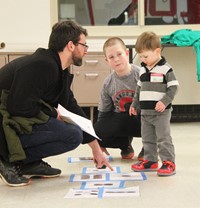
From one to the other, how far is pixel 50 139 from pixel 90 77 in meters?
2.04

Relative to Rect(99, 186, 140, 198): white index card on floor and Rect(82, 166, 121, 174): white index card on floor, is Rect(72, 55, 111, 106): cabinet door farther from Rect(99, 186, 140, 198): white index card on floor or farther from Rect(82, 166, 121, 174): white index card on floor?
Rect(99, 186, 140, 198): white index card on floor

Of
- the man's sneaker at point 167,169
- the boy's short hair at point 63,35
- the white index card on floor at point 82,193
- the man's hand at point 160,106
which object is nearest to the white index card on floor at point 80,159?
the man's sneaker at point 167,169

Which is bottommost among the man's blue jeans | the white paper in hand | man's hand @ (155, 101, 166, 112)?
the man's blue jeans

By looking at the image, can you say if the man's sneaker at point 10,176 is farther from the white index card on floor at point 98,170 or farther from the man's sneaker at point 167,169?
the man's sneaker at point 167,169

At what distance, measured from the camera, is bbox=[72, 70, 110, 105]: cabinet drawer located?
155 inches

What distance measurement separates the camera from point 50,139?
76.6 inches

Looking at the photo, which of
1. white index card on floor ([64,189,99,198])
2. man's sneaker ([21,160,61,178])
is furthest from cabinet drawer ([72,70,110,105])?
white index card on floor ([64,189,99,198])

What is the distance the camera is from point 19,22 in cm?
440

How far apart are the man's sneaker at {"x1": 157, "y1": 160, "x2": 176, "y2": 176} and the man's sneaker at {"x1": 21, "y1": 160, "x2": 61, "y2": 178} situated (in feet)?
1.76

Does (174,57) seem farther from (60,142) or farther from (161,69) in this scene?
(60,142)

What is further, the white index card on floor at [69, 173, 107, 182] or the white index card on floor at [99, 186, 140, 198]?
the white index card on floor at [69, 173, 107, 182]

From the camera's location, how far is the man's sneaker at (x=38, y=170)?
2061 millimetres

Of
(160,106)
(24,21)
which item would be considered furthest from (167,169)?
(24,21)

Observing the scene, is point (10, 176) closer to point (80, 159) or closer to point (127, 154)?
point (80, 159)
